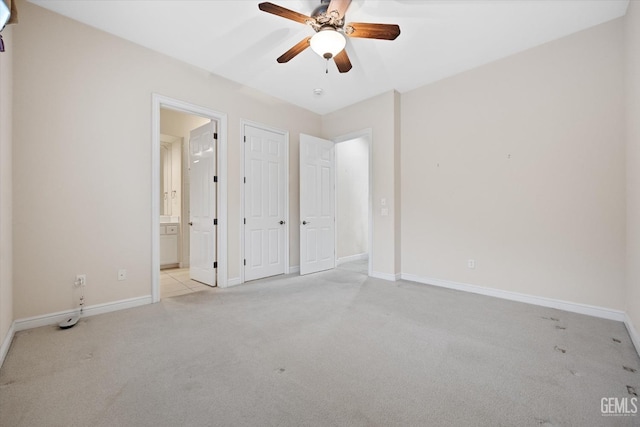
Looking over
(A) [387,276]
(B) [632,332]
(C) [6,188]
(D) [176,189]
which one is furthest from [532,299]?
(D) [176,189]

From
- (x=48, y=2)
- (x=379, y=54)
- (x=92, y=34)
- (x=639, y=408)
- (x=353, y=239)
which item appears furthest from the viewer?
(x=353, y=239)

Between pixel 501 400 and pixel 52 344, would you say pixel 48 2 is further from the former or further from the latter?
pixel 501 400

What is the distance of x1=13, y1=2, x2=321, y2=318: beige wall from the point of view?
8.26 feet

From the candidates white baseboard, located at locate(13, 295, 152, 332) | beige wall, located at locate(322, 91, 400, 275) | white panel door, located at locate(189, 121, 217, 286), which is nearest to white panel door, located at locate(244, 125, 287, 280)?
white panel door, located at locate(189, 121, 217, 286)

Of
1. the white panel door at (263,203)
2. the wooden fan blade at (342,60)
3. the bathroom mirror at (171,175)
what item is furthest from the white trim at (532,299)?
the bathroom mirror at (171,175)

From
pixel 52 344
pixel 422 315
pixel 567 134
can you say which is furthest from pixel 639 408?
pixel 52 344

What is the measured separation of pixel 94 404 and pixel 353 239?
5092 millimetres

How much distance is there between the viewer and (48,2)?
99.6 inches

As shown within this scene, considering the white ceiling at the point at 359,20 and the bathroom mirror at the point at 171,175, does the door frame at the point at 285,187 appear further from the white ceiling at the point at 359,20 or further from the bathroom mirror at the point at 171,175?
the bathroom mirror at the point at 171,175

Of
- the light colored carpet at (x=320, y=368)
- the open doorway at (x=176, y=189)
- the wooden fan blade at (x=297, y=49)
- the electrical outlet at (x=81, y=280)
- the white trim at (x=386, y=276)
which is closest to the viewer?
the light colored carpet at (x=320, y=368)

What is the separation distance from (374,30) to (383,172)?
227cm

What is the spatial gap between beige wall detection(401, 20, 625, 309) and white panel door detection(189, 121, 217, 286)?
300 centimetres

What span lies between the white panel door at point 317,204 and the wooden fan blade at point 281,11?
2.34 meters

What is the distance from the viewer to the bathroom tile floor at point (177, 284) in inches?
147
